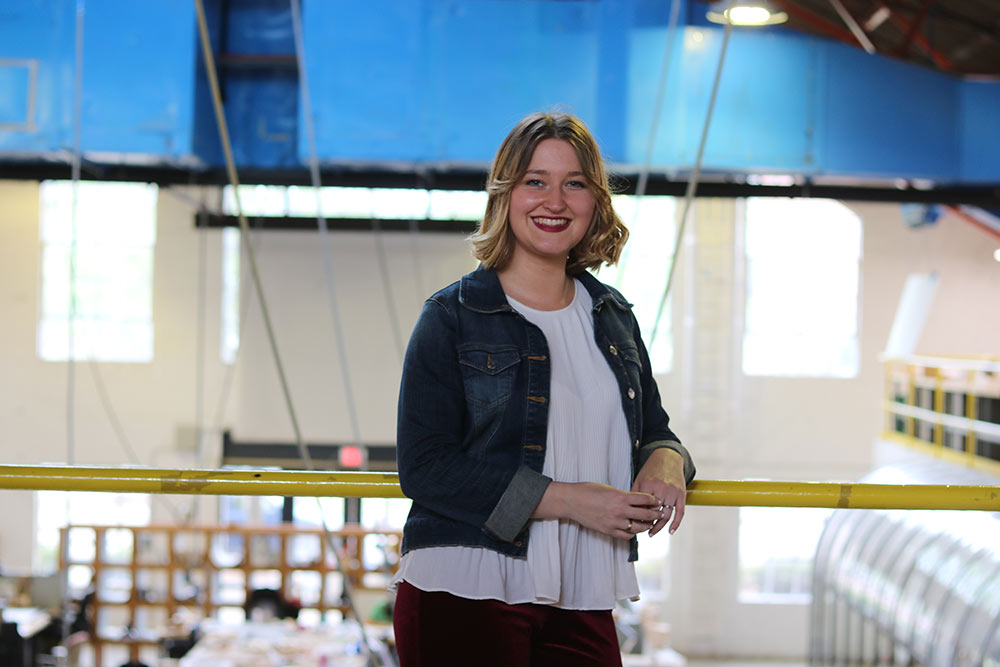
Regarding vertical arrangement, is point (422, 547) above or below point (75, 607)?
above

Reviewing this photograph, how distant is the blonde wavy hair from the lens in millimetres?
1290

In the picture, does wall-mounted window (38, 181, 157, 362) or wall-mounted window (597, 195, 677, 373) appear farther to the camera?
wall-mounted window (38, 181, 157, 362)

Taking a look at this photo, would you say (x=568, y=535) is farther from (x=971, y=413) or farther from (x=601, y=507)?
(x=971, y=413)

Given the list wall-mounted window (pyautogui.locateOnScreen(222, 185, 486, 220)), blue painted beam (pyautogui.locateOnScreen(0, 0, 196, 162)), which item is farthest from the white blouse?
wall-mounted window (pyautogui.locateOnScreen(222, 185, 486, 220))

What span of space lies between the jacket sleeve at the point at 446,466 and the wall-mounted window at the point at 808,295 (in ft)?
36.5

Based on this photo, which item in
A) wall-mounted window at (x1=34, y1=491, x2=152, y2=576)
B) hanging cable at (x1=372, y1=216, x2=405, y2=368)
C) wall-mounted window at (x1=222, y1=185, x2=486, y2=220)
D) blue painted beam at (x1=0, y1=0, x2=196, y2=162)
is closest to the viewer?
blue painted beam at (x1=0, y1=0, x2=196, y2=162)

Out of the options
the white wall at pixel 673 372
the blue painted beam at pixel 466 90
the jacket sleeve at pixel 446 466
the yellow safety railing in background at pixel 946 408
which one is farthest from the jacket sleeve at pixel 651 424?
the white wall at pixel 673 372

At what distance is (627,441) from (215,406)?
10618mm

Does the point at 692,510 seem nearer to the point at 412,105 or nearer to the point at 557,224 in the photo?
the point at 412,105

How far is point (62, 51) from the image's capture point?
5.84 m

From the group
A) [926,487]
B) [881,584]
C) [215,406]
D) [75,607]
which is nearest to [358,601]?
[75,607]

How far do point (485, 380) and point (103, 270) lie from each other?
1162 cm

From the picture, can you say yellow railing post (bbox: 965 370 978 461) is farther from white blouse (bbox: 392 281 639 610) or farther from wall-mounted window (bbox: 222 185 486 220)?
white blouse (bbox: 392 281 639 610)

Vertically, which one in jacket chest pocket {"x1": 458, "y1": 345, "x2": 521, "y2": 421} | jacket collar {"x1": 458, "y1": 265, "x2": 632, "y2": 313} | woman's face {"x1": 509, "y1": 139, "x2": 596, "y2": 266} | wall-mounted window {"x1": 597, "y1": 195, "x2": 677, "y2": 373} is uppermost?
wall-mounted window {"x1": 597, "y1": 195, "x2": 677, "y2": 373}
